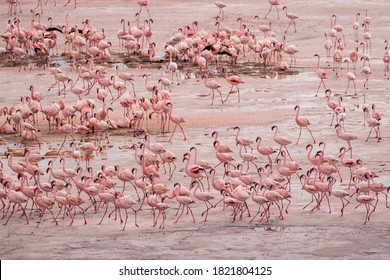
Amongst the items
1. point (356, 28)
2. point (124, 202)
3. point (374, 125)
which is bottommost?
point (124, 202)

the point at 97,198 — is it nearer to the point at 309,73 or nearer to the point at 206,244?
the point at 206,244

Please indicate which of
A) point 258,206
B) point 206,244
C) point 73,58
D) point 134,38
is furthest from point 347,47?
point 206,244

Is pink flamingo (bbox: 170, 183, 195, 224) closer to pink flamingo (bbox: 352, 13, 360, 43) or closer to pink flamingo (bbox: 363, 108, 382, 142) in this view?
pink flamingo (bbox: 363, 108, 382, 142)

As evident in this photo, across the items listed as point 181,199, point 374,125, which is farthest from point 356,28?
point 181,199

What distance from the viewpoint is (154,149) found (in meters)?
16.5

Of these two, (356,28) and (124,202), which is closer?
(124,202)

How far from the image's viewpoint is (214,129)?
19297mm

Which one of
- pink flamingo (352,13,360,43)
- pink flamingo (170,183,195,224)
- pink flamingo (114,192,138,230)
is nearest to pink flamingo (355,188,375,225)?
pink flamingo (170,183,195,224)

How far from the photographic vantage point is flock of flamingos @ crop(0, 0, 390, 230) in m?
14.6

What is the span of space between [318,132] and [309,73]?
16.6 feet

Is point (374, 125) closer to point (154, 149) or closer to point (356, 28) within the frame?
point (154, 149)

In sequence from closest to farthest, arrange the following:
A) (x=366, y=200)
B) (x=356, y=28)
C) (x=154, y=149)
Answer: (x=366, y=200) → (x=154, y=149) → (x=356, y=28)

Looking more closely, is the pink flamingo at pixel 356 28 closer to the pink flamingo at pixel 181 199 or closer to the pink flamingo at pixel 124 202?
the pink flamingo at pixel 181 199

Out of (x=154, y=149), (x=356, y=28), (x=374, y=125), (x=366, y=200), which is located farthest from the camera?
(x=356, y=28)
